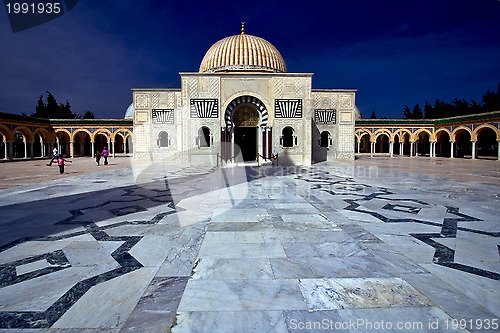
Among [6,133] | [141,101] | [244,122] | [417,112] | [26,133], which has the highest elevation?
[417,112]

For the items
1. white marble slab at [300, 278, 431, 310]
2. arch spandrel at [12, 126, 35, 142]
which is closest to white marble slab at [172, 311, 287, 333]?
white marble slab at [300, 278, 431, 310]

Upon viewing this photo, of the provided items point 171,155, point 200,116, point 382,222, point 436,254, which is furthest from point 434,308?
point 171,155

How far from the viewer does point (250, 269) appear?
2119mm

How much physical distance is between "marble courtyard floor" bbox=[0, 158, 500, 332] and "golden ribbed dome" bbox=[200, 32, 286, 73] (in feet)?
50.0

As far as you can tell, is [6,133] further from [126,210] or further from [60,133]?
[126,210]

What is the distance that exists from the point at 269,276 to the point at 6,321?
1610mm

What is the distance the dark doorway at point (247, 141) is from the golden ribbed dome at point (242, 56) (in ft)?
13.2

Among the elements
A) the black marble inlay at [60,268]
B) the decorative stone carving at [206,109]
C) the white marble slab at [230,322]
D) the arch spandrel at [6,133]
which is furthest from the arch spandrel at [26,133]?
the white marble slab at [230,322]

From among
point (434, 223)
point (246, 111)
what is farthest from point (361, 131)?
point (434, 223)

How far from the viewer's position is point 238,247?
102 inches

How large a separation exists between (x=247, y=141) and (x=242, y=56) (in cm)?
567

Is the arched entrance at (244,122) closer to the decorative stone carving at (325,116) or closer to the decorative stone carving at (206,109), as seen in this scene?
the decorative stone carving at (206,109)

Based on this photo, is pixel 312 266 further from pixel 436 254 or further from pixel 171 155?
pixel 171 155

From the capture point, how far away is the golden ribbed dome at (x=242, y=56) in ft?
57.9
